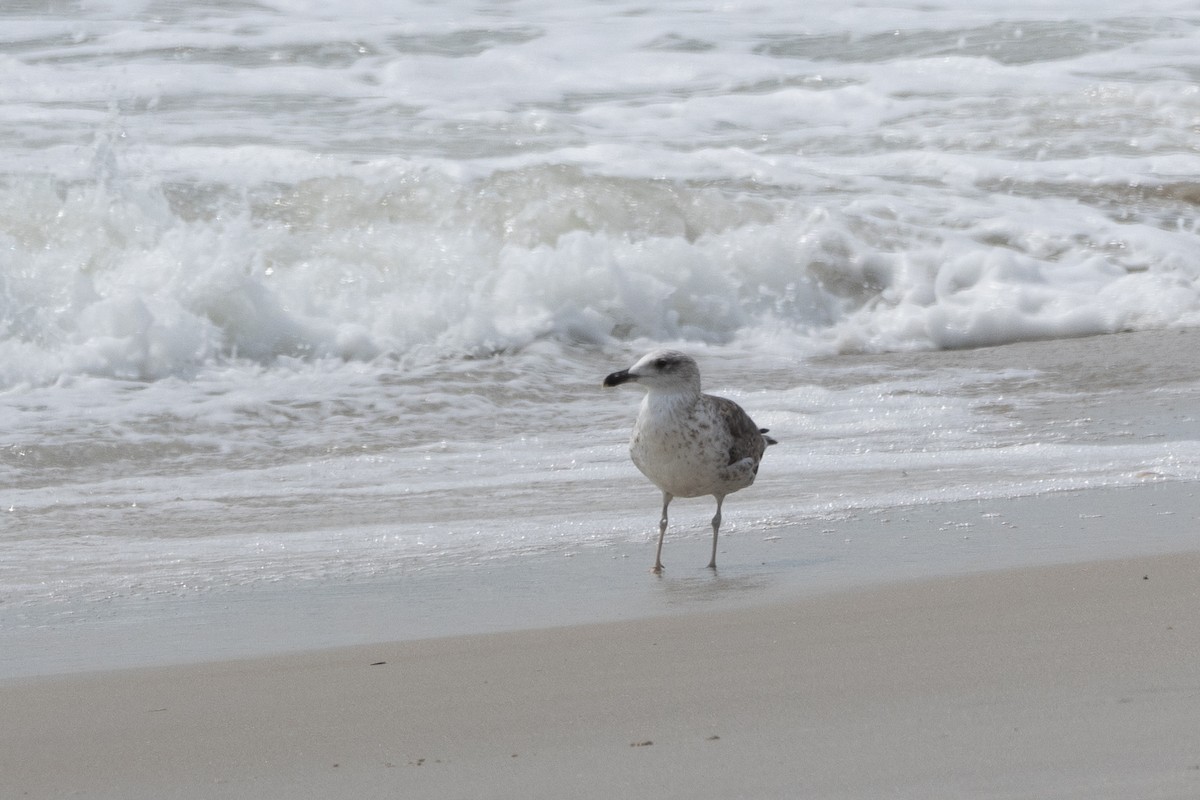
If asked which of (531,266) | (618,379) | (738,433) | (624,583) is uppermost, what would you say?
(618,379)

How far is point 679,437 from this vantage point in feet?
16.6

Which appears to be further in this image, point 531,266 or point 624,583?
point 531,266

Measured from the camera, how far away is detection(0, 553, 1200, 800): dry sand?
8.97 ft

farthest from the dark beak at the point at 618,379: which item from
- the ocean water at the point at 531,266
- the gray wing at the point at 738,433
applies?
the ocean water at the point at 531,266

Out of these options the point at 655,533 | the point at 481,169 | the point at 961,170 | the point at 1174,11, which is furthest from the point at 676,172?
the point at 1174,11

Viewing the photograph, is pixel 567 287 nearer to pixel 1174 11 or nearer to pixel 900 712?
pixel 900 712

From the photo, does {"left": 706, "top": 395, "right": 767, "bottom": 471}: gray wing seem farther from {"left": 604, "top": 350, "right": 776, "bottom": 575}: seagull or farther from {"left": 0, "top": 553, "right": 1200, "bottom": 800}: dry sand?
{"left": 0, "top": 553, "right": 1200, "bottom": 800}: dry sand

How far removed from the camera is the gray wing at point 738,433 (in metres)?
5.21

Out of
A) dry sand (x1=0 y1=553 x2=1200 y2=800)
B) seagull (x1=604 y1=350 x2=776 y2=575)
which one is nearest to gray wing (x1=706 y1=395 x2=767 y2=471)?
seagull (x1=604 y1=350 x2=776 y2=575)

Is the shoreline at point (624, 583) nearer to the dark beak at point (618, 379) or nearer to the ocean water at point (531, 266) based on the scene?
the ocean water at point (531, 266)

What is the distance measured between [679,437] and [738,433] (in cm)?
29

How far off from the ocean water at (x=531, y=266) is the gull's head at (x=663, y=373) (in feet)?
1.72

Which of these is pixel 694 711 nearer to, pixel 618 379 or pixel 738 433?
pixel 618 379

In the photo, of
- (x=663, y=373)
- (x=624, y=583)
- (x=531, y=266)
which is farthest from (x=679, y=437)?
(x=531, y=266)
